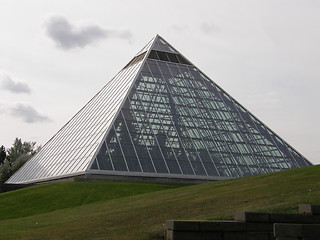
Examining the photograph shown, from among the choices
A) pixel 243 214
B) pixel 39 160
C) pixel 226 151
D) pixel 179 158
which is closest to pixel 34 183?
pixel 39 160

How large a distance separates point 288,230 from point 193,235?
2.77 metres

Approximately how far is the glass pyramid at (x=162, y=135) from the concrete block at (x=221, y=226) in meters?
28.2

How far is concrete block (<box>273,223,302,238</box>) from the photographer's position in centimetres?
1038

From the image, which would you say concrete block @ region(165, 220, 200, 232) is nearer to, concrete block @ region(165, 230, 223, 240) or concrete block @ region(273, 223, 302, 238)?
concrete block @ region(165, 230, 223, 240)

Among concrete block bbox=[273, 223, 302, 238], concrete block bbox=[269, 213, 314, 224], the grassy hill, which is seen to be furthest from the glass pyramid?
concrete block bbox=[273, 223, 302, 238]

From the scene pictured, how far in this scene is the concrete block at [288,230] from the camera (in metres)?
10.4

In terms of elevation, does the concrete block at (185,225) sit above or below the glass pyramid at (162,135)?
below

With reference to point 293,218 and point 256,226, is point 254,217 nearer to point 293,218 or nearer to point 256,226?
point 256,226

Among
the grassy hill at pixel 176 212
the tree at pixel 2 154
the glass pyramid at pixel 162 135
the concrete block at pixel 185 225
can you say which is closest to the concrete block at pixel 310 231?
the concrete block at pixel 185 225

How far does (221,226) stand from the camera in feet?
40.7

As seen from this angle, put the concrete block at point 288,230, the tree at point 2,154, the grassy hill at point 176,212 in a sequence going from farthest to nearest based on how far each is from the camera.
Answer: the tree at point 2,154
the grassy hill at point 176,212
the concrete block at point 288,230

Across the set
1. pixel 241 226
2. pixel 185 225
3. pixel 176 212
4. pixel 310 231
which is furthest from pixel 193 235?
pixel 176 212

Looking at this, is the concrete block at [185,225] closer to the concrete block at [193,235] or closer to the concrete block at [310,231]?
the concrete block at [193,235]

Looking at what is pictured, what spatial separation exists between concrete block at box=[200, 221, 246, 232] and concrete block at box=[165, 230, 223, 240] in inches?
5.3
